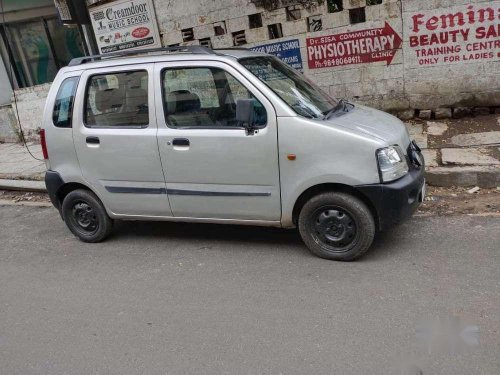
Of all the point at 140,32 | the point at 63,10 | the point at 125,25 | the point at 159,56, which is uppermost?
the point at 63,10

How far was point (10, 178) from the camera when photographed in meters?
8.30

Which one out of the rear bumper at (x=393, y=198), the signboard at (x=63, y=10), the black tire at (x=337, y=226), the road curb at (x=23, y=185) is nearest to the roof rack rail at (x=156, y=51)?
the black tire at (x=337, y=226)

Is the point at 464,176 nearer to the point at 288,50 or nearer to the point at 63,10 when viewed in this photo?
the point at 288,50

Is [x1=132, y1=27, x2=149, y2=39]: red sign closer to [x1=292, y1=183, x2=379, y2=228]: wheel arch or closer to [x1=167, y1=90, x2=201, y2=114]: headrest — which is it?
[x1=167, y1=90, x2=201, y2=114]: headrest

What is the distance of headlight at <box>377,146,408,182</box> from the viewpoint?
3.85 m

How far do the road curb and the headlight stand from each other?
5.66 m

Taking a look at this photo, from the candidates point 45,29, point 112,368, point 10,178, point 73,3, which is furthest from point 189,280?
point 45,29

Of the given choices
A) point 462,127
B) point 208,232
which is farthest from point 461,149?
point 208,232

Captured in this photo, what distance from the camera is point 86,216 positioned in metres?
5.18

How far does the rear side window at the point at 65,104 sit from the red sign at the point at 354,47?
4.25 meters

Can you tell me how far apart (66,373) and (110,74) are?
9.22 feet

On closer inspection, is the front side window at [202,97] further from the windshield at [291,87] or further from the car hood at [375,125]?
the car hood at [375,125]

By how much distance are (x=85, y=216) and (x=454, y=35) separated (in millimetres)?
5723

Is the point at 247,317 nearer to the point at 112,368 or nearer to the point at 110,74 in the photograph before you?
the point at 112,368
